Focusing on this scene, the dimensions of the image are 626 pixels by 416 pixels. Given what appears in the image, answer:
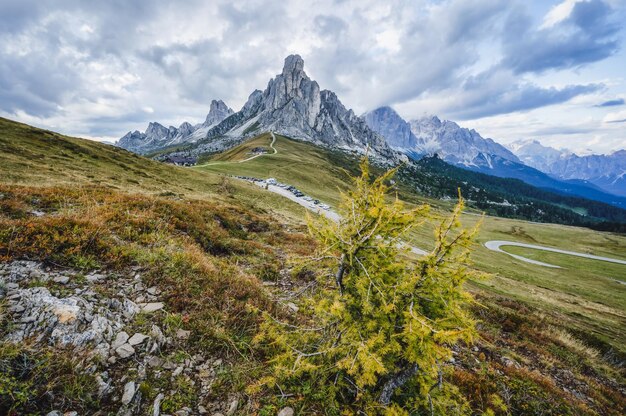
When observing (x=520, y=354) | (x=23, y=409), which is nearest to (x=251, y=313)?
(x=23, y=409)

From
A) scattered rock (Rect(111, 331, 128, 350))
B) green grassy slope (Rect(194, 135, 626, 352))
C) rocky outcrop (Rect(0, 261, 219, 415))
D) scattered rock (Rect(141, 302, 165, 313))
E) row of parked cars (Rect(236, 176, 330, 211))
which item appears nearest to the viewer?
rocky outcrop (Rect(0, 261, 219, 415))

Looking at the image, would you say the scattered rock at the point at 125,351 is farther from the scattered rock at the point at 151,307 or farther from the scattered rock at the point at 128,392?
the scattered rock at the point at 151,307

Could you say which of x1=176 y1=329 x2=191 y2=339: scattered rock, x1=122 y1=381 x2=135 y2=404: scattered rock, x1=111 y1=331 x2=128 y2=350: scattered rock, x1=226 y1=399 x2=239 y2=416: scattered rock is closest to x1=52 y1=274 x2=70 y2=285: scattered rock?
x1=111 y1=331 x2=128 y2=350: scattered rock

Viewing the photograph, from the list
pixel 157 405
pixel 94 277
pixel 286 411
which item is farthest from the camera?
pixel 94 277

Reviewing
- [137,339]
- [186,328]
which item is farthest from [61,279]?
[186,328]

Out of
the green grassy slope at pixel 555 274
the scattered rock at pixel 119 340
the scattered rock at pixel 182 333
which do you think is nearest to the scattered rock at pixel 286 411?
the scattered rock at pixel 182 333

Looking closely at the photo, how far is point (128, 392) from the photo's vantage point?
193 inches

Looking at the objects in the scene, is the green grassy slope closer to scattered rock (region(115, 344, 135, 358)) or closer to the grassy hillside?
the grassy hillside

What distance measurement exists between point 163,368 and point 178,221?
871 cm

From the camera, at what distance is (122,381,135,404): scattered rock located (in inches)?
188

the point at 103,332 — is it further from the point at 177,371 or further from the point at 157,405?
the point at 157,405

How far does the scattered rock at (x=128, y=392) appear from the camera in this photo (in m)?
4.77

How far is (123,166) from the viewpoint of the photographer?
4331cm

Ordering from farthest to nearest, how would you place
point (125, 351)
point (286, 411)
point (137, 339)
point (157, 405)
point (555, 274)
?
point (555, 274)
point (137, 339)
point (125, 351)
point (286, 411)
point (157, 405)
